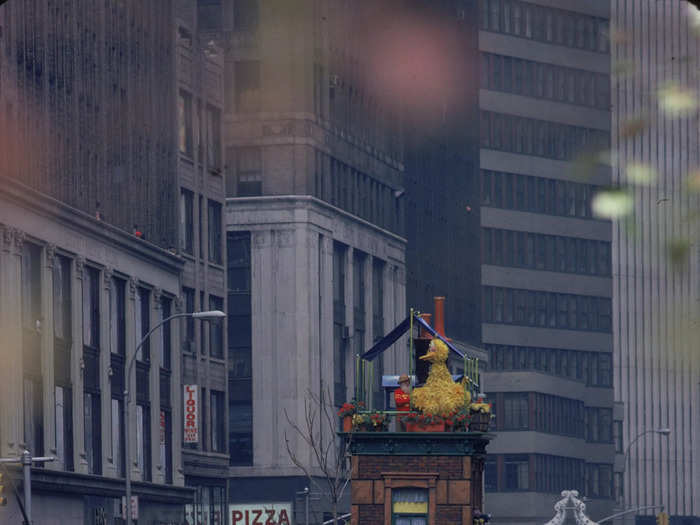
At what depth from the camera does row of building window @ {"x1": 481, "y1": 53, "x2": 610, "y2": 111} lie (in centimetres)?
14238

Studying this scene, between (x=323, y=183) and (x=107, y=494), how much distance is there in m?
42.0

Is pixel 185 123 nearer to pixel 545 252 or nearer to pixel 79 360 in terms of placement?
pixel 79 360

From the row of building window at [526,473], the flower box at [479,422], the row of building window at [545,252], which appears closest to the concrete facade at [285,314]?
the row of building window at [526,473]

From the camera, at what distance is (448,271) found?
134 m

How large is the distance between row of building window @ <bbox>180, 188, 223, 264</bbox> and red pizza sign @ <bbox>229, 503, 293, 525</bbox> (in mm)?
A: 16671

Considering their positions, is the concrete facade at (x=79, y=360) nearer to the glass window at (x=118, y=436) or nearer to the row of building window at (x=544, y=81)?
the glass window at (x=118, y=436)

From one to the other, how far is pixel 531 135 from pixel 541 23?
29.9 feet

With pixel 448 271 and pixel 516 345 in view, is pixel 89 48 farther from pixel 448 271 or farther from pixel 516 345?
pixel 516 345

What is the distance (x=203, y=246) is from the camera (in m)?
92.8

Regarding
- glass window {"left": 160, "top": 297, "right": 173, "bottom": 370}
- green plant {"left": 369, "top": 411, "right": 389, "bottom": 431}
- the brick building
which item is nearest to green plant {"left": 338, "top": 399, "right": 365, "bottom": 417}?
green plant {"left": 369, "top": 411, "right": 389, "bottom": 431}

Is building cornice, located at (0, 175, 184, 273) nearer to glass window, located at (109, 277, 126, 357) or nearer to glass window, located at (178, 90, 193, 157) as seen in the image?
glass window, located at (109, 277, 126, 357)

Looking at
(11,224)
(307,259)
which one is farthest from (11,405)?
(307,259)

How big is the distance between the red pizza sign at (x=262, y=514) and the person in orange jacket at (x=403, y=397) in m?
65.6

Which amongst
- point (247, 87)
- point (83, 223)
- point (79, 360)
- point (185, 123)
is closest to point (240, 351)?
point (247, 87)
